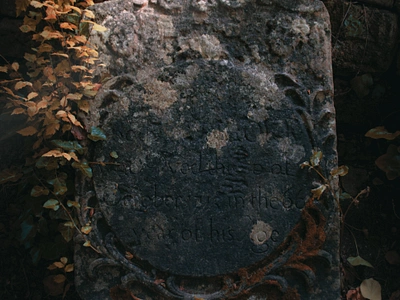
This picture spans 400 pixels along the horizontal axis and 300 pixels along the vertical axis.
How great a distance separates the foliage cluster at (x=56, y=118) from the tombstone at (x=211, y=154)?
0.07 m

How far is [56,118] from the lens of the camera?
94.5 inches

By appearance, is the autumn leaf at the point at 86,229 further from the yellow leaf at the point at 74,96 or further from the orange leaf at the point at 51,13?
the orange leaf at the point at 51,13

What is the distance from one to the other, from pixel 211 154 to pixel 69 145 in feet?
2.13

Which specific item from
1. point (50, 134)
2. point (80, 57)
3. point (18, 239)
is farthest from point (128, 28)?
point (18, 239)

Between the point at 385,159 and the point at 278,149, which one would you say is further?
the point at 385,159

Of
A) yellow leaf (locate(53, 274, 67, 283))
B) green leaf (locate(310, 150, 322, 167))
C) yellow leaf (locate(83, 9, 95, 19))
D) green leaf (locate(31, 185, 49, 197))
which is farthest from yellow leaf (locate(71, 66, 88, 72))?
green leaf (locate(310, 150, 322, 167))

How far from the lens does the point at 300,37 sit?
2.45 meters

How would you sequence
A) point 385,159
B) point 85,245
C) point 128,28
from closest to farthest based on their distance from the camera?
point 85,245 → point 128,28 → point 385,159

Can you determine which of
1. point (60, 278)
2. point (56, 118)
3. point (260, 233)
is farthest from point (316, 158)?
point (60, 278)

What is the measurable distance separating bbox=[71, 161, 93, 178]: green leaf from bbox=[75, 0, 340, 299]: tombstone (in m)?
0.05

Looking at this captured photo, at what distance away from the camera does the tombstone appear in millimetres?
2312

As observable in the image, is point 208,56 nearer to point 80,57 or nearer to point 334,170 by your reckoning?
point 80,57

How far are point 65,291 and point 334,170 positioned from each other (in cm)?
141

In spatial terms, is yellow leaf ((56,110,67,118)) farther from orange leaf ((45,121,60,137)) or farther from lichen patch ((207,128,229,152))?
lichen patch ((207,128,229,152))
